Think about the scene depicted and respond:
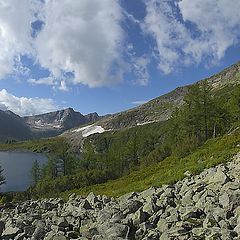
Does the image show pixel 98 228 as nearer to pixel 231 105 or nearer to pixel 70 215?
pixel 70 215

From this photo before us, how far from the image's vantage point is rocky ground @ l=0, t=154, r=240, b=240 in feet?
42.8

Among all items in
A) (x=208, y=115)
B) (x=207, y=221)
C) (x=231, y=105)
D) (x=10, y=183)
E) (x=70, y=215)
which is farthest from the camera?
(x=10, y=183)

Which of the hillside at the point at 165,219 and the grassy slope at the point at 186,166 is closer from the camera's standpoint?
the hillside at the point at 165,219

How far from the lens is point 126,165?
307ft

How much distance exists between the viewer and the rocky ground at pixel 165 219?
13031mm

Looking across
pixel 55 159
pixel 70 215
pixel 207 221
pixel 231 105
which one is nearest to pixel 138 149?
pixel 55 159

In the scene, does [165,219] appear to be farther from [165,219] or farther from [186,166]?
[186,166]

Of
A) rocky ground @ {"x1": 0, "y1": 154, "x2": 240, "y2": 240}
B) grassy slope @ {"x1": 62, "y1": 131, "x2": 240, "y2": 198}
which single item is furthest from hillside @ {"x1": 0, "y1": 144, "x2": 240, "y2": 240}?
grassy slope @ {"x1": 62, "y1": 131, "x2": 240, "y2": 198}

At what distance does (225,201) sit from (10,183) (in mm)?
96815

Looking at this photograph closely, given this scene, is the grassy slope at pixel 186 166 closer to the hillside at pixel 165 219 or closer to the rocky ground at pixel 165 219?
the hillside at pixel 165 219

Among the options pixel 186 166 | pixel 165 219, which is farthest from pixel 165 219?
pixel 186 166

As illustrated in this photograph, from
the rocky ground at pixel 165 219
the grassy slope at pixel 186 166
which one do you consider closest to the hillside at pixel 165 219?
the rocky ground at pixel 165 219

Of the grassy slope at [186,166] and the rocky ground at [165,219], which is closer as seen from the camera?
the rocky ground at [165,219]

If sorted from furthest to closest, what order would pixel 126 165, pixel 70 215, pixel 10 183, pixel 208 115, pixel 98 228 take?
→ pixel 10 183 < pixel 126 165 < pixel 208 115 < pixel 70 215 < pixel 98 228
